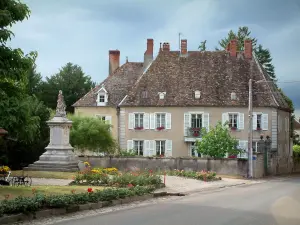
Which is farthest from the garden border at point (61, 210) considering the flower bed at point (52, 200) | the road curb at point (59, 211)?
the flower bed at point (52, 200)

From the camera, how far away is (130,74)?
59.2 metres

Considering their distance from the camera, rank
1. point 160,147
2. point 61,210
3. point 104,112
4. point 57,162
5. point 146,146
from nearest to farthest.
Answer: point 61,210 < point 57,162 < point 146,146 < point 160,147 < point 104,112

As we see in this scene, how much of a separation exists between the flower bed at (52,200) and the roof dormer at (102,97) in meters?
35.6

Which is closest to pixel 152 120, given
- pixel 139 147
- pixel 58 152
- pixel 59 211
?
pixel 139 147

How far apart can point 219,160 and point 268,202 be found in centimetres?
2158

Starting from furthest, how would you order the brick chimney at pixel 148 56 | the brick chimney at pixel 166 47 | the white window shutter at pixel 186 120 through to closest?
the brick chimney at pixel 148 56 → the brick chimney at pixel 166 47 → the white window shutter at pixel 186 120

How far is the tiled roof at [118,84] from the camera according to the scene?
186ft

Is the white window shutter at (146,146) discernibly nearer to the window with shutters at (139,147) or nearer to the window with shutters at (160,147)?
the window with shutters at (139,147)

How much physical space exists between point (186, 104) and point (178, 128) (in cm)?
247

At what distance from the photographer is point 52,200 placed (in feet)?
52.9

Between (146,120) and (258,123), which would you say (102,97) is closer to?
(146,120)

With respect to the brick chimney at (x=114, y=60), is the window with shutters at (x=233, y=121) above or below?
below

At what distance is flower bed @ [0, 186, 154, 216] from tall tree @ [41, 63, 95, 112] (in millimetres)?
52891

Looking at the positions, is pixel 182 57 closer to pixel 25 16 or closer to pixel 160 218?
pixel 25 16
